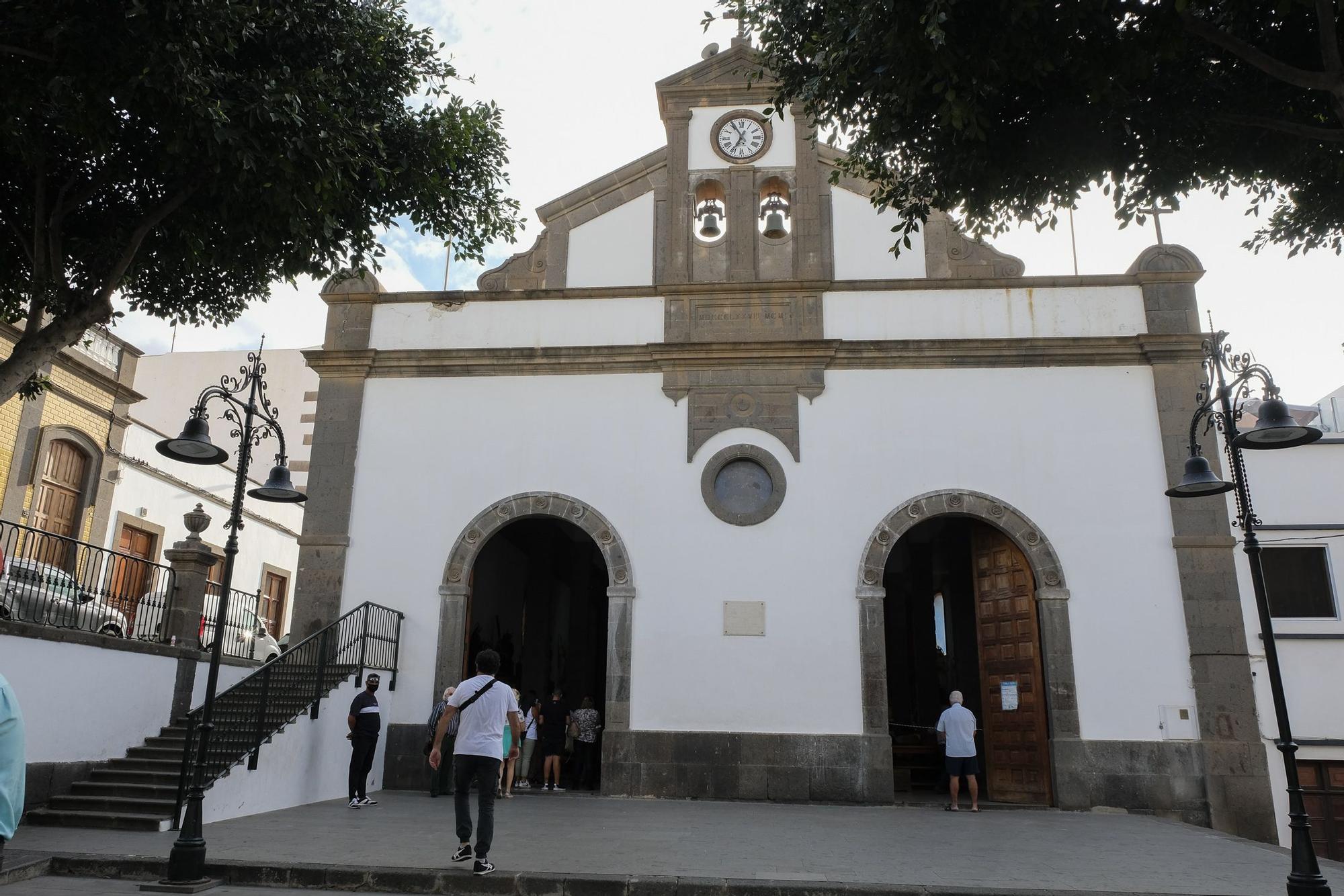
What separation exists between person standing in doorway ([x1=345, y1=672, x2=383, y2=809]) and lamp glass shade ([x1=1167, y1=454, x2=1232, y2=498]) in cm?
873

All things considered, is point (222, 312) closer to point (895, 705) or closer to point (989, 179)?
point (989, 179)

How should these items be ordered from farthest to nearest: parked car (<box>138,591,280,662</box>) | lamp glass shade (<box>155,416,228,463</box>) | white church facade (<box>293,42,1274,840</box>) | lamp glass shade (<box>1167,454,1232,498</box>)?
white church facade (<box>293,42,1274,840</box>)
parked car (<box>138,591,280,662</box>)
lamp glass shade (<box>1167,454,1232,498</box>)
lamp glass shade (<box>155,416,228,463</box>)

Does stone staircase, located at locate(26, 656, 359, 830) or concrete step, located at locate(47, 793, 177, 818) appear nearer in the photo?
stone staircase, located at locate(26, 656, 359, 830)

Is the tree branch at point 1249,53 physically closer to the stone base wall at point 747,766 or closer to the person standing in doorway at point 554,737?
the stone base wall at point 747,766

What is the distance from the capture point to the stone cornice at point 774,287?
14.2 m

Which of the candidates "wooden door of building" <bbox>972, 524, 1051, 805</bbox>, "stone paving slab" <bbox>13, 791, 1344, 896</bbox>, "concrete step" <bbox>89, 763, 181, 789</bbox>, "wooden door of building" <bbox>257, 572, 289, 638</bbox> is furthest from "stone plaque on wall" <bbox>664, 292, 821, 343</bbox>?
"wooden door of building" <bbox>257, 572, 289, 638</bbox>

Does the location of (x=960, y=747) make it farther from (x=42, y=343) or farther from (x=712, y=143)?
(x=42, y=343)

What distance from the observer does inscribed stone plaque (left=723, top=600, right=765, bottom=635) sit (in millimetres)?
13391

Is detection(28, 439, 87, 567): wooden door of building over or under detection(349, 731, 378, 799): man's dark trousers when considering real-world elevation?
over

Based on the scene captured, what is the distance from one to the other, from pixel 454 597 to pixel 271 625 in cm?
1522

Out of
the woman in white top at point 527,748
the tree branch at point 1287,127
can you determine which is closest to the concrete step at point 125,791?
the woman in white top at point 527,748

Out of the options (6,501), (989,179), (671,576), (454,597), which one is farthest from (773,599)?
(6,501)

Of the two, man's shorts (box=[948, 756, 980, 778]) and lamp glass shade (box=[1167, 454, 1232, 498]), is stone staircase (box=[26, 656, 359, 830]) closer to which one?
man's shorts (box=[948, 756, 980, 778])

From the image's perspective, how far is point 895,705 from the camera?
66.5 ft
